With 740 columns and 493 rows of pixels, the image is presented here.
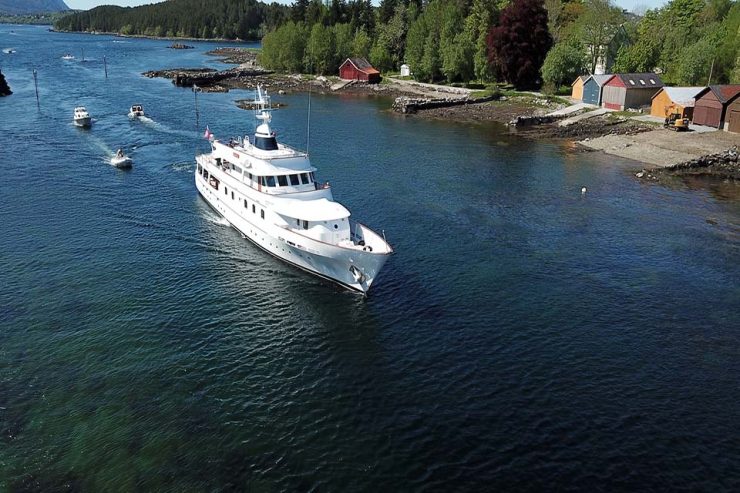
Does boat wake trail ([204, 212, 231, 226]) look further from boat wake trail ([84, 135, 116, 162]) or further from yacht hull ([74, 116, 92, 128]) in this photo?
yacht hull ([74, 116, 92, 128])

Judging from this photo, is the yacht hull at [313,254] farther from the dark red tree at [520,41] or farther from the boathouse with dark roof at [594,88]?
the dark red tree at [520,41]

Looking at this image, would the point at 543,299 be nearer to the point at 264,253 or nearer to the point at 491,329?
the point at 491,329

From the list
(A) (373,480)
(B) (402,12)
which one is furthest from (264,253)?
(B) (402,12)

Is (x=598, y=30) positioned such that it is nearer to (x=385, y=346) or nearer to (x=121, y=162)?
(x=121, y=162)

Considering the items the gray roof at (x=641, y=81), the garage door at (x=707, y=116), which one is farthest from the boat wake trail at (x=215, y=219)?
the gray roof at (x=641, y=81)

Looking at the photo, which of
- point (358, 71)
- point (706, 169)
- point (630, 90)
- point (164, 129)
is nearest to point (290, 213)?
point (706, 169)

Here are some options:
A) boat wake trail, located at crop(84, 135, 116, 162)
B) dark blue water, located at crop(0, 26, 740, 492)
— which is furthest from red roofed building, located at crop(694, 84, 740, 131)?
boat wake trail, located at crop(84, 135, 116, 162)
